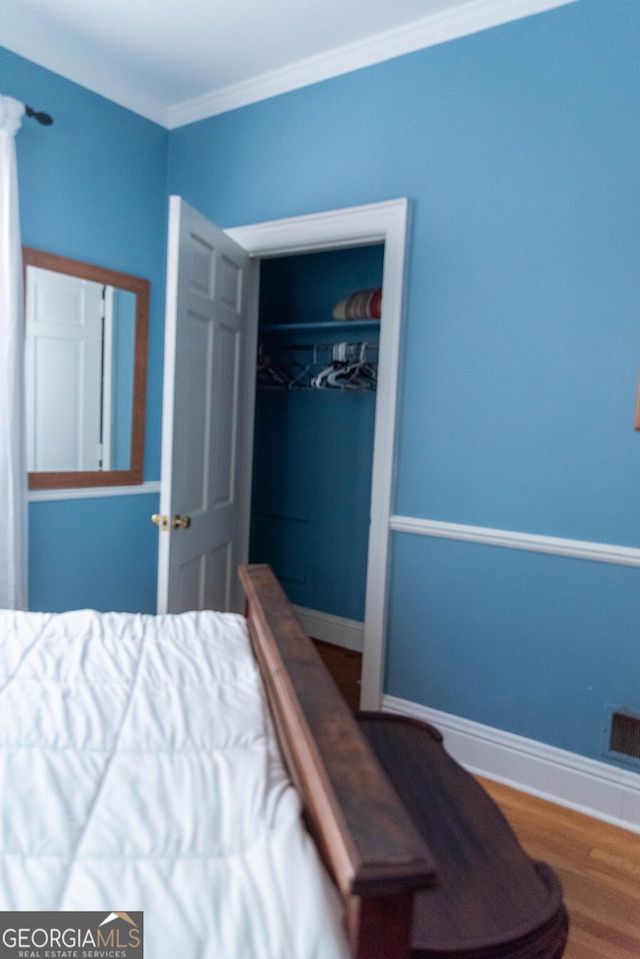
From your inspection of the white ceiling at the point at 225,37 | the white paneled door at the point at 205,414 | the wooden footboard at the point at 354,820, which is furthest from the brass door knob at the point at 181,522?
the white ceiling at the point at 225,37

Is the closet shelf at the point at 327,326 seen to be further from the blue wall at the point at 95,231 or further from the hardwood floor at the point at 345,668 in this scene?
the hardwood floor at the point at 345,668

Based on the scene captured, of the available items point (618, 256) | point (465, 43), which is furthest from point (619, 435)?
point (465, 43)

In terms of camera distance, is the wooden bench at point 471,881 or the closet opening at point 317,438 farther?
the closet opening at point 317,438

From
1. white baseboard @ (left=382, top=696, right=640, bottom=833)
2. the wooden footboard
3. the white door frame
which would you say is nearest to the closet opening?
the white door frame

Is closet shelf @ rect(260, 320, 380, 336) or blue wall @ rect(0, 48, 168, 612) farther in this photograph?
closet shelf @ rect(260, 320, 380, 336)

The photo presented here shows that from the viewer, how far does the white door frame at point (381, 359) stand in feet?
7.70

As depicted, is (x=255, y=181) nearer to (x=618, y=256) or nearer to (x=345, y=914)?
(x=618, y=256)

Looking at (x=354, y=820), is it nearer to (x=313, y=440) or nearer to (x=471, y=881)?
(x=471, y=881)

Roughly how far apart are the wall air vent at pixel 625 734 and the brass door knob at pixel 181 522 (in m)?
1.66

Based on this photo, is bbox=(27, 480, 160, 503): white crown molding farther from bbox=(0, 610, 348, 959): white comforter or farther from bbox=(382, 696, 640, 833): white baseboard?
bbox=(382, 696, 640, 833): white baseboard

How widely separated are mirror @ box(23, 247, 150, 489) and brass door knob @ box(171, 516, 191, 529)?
2.34 ft

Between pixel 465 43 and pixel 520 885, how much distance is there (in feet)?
8.36

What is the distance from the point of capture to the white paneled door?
7.30 ft

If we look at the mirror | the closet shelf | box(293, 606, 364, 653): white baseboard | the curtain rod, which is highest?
the curtain rod
